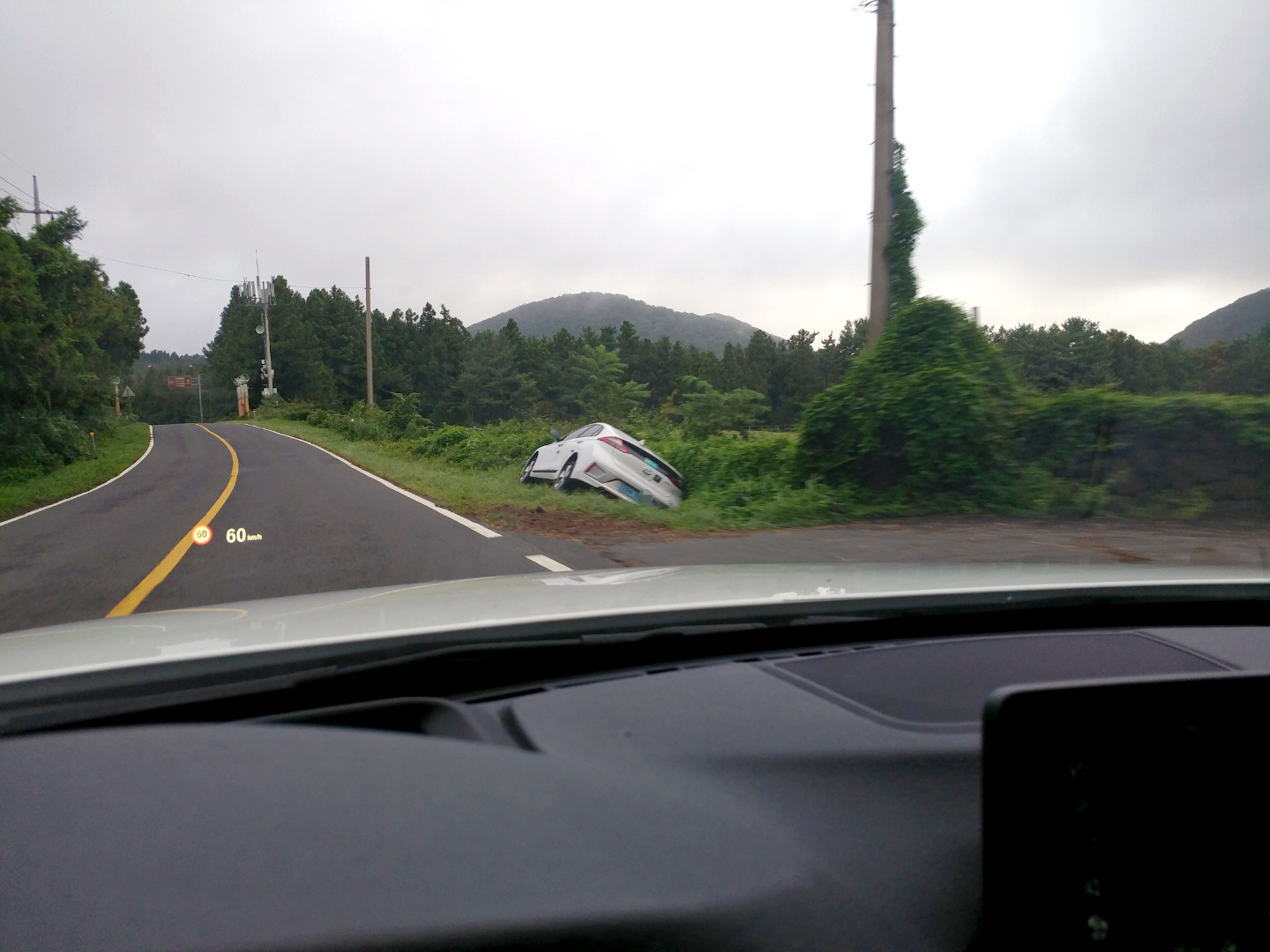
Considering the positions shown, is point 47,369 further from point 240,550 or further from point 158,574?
point 158,574

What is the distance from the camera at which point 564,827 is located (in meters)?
1.45

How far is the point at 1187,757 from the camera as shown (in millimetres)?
1285

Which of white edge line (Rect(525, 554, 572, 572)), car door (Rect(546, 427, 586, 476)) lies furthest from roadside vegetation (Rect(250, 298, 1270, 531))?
white edge line (Rect(525, 554, 572, 572))

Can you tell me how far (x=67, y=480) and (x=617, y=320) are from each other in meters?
70.6

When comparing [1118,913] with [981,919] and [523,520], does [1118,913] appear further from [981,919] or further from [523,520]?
[523,520]

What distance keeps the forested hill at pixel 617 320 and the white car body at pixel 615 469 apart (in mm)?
30516

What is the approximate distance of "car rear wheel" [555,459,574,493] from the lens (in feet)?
47.9

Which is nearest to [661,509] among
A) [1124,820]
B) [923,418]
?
[923,418]

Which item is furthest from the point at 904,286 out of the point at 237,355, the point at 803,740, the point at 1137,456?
the point at 237,355

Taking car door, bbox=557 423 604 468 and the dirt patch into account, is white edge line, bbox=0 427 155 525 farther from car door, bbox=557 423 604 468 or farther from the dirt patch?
car door, bbox=557 423 604 468

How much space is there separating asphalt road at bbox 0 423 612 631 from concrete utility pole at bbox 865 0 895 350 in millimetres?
6751

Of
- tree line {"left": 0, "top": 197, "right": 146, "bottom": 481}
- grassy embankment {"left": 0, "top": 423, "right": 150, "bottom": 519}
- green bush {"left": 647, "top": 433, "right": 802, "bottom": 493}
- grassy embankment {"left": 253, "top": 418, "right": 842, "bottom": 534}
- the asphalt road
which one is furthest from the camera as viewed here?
tree line {"left": 0, "top": 197, "right": 146, "bottom": 481}

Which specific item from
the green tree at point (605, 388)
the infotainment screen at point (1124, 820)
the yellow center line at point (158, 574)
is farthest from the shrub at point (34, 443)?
the infotainment screen at point (1124, 820)

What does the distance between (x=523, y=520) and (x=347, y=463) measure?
1327cm
